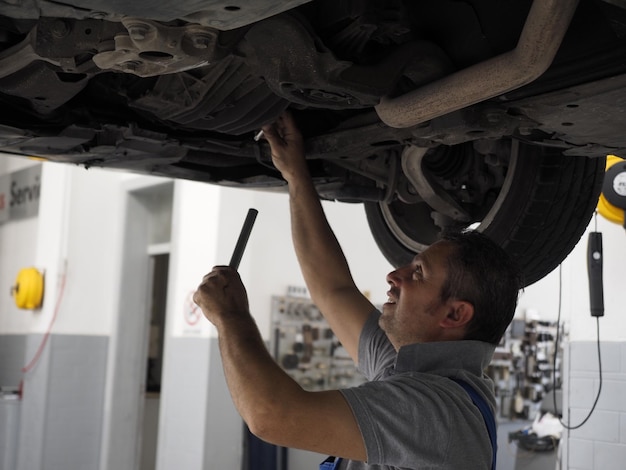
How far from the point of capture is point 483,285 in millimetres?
1577

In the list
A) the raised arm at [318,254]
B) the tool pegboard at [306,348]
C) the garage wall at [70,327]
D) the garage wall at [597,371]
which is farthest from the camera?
the garage wall at [70,327]

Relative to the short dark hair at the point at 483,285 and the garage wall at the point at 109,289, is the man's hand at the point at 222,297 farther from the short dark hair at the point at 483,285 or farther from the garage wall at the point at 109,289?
the garage wall at the point at 109,289

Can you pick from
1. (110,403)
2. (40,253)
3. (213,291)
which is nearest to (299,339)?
(110,403)

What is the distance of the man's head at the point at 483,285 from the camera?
62.1 inches

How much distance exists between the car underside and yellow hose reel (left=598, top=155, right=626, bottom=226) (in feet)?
4.36

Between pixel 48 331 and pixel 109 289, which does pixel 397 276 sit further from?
pixel 48 331

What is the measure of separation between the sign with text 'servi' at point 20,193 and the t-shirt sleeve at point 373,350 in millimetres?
6056

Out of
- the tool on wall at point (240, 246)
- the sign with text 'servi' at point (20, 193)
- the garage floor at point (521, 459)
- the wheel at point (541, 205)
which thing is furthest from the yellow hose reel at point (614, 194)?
the sign with text 'servi' at point (20, 193)

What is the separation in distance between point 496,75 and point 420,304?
476 mm

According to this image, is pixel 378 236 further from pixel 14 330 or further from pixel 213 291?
pixel 14 330

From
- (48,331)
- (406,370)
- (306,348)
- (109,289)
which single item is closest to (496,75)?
(406,370)

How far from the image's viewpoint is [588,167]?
2.27m

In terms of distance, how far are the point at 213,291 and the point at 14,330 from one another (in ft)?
21.6

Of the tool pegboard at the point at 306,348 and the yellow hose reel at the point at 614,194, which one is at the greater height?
the yellow hose reel at the point at 614,194
